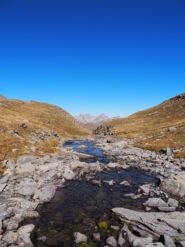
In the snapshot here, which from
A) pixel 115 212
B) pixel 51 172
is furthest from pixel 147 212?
pixel 51 172

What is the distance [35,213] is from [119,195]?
9.46 m

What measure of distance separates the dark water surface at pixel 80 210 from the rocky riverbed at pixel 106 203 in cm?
8

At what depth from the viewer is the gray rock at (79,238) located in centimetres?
1202

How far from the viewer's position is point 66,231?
13172 mm

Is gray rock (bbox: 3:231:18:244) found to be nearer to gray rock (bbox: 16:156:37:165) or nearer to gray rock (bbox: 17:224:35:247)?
gray rock (bbox: 17:224:35:247)

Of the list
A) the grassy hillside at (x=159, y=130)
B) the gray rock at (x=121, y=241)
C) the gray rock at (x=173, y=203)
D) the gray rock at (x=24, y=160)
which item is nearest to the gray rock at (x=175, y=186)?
the gray rock at (x=173, y=203)

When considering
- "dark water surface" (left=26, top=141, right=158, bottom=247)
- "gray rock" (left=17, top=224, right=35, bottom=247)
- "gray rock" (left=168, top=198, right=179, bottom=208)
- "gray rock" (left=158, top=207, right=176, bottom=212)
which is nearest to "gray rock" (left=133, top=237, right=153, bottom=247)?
"dark water surface" (left=26, top=141, right=158, bottom=247)

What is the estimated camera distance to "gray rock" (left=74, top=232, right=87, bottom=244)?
12.0 meters

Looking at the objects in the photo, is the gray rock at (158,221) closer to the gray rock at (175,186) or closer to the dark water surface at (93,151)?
the gray rock at (175,186)

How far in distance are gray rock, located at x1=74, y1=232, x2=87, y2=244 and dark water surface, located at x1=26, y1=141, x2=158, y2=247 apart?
1.10 ft

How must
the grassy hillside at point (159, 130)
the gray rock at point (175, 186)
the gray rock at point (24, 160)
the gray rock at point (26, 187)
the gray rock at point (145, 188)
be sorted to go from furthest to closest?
1. the grassy hillside at point (159, 130)
2. the gray rock at point (24, 160)
3. the gray rock at point (145, 188)
4. the gray rock at point (175, 186)
5. the gray rock at point (26, 187)

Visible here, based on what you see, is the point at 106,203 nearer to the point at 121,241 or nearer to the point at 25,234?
the point at 121,241

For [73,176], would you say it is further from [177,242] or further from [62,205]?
[177,242]

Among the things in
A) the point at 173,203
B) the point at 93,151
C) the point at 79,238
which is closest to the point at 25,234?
the point at 79,238
